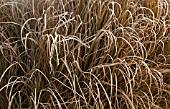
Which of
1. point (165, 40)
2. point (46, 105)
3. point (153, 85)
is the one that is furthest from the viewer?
point (165, 40)

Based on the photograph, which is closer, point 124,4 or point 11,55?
point 11,55

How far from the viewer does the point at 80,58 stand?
5.09 feet

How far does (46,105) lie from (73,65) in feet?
0.67

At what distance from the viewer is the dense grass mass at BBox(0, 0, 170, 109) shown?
4.83ft

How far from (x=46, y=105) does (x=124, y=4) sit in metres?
0.72

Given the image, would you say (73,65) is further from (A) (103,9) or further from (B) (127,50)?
(A) (103,9)

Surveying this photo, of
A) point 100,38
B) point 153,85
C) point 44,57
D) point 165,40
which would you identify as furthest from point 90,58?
point 165,40

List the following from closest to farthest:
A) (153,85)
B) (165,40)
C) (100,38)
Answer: (100,38), (153,85), (165,40)

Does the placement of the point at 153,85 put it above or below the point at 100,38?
below

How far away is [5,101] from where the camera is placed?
1506 mm

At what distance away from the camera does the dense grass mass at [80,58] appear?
1.47m

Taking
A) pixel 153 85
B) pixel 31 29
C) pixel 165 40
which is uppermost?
pixel 31 29

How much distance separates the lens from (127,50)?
165 cm

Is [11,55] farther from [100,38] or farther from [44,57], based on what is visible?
[100,38]
